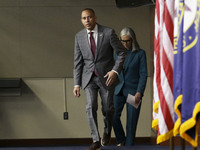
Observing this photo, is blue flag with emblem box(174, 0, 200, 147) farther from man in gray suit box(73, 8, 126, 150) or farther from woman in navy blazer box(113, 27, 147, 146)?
woman in navy blazer box(113, 27, 147, 146)

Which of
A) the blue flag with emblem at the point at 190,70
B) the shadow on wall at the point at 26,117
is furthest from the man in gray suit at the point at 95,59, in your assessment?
the shadow on wall at the point at 26,117

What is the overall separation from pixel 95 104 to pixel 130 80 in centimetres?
127

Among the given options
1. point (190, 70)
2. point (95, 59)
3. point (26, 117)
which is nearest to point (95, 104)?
point (95, 59)

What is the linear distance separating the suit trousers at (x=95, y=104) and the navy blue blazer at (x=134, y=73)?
3.29 feet

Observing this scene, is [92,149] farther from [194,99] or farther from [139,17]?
[139,17]

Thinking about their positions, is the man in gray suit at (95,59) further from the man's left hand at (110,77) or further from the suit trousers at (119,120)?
the suit trousers at (119,120)

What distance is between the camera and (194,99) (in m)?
2.45

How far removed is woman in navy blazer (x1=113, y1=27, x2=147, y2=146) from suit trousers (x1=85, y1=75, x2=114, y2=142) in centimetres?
98

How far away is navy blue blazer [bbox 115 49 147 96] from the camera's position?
217 inches

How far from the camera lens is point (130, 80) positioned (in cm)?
558

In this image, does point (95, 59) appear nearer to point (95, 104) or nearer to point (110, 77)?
point (110, 77)

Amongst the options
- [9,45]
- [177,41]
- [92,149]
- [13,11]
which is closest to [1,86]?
[9,45]

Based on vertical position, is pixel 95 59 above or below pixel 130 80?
above

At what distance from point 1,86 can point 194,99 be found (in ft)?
14.6
